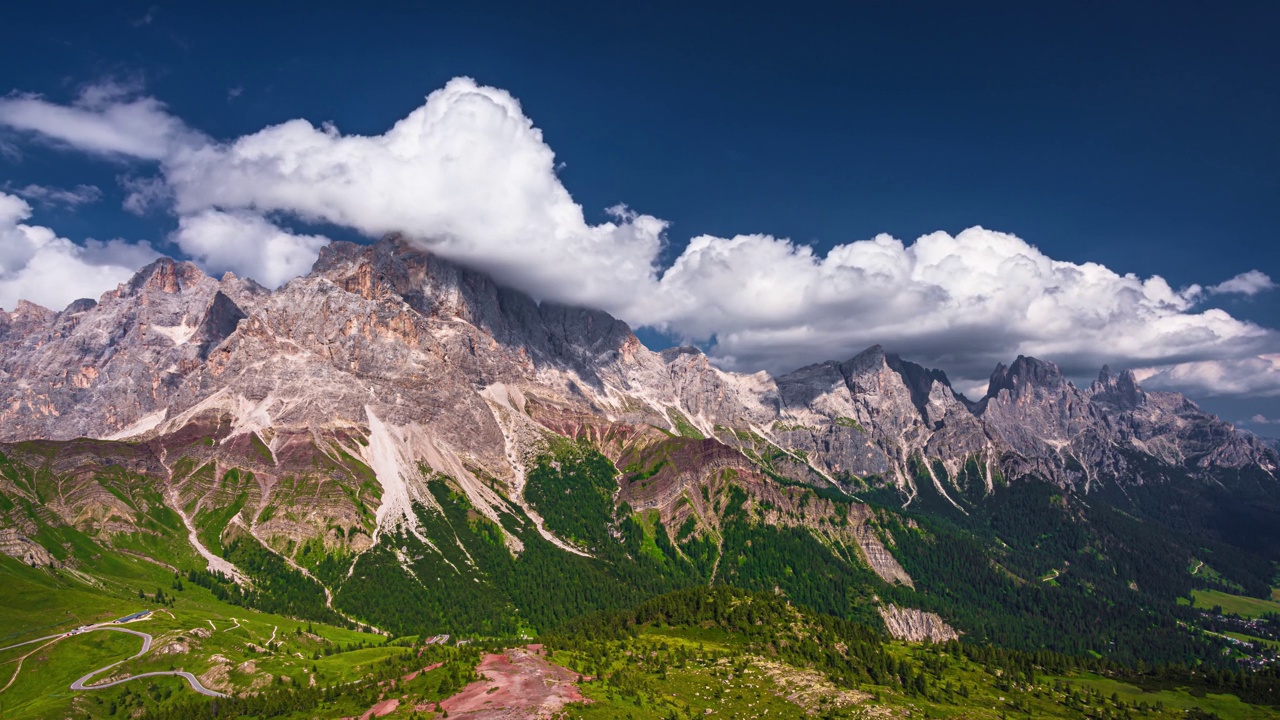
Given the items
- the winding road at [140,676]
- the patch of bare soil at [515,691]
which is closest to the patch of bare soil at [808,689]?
the patch of bare soil at [515,691]

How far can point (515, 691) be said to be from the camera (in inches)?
4222

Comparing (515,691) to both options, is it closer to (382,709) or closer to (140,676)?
(382,709)

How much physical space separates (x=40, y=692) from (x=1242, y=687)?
299866mm

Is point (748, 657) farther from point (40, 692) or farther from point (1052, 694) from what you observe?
point (40, 692)

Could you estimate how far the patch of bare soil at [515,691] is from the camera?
99.9m

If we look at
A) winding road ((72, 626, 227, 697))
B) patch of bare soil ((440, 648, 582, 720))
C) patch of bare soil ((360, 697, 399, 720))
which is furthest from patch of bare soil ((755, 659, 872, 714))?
winding road ((72, 626, 227, 697))

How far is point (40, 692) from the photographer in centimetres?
17638

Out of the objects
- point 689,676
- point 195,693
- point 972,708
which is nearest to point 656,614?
point 689,676

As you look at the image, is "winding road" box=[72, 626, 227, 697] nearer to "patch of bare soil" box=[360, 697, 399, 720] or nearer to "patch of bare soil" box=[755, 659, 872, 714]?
"patch of bare soil" box=[360, 697, 399, 720]

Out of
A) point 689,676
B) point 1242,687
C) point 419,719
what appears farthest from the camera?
point 1242,687

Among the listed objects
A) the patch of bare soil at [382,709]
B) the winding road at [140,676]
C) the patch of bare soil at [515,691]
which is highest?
the patch of bare soil at [515,691]

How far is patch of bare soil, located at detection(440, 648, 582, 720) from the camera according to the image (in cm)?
9988

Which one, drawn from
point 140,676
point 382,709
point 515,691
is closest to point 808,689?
point 515,691

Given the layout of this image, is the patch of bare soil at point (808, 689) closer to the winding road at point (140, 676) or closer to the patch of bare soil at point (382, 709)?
the patch of bare soil at point (382, 709)
